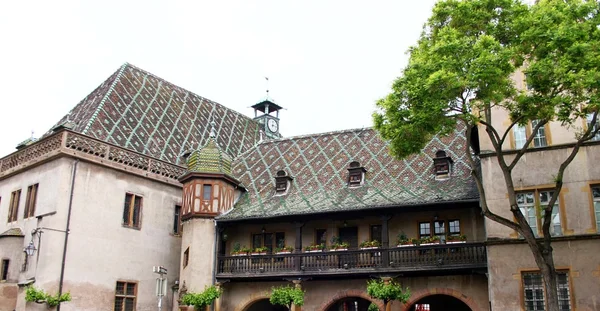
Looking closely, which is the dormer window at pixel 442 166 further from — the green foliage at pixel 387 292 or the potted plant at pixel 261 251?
the potted plant at pixel 261 251

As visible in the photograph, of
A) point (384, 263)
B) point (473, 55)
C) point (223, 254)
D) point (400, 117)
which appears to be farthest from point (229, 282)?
point (473, 55)

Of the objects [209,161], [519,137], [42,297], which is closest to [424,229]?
[519,137]

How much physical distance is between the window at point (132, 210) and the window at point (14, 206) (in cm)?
440

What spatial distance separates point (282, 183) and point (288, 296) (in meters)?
5.93

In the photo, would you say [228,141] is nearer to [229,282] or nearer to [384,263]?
[229,282]

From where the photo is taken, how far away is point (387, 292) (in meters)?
20.7

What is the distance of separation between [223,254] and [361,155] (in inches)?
302

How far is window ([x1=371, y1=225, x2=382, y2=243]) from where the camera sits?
24000 millimetres

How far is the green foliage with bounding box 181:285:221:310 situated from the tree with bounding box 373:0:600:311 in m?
11.2

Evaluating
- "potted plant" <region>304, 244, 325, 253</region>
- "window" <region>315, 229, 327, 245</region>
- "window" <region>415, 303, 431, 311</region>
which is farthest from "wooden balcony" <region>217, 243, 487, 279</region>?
"window" <region>415, 303, 431, 311</region>

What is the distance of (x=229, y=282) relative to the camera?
25.3 m

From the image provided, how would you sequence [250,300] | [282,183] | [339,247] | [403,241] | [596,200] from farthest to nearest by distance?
[282,183] < [250,300] < [339,247] < [403,241] < [596,200]

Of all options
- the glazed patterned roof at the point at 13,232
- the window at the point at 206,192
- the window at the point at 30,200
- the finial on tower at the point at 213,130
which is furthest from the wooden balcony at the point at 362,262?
the glazed patterned roof at the point at 13,232

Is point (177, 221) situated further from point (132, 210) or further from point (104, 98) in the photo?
point (104, 98)
